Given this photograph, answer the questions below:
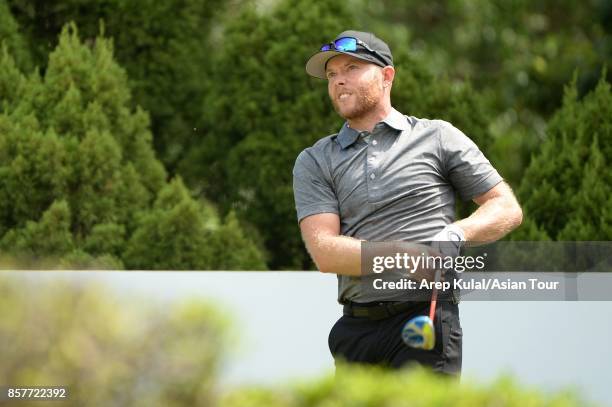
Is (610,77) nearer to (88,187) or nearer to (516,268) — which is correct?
(516,268)

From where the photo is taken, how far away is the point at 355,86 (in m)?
3.51

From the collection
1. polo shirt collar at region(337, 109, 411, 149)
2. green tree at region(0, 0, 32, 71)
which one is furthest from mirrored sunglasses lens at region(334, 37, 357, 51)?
green tree at region(0, 0, 32, 71)

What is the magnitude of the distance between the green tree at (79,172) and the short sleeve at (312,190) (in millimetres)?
3744

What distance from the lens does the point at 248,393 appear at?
1.78m

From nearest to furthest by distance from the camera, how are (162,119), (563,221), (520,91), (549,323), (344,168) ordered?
(344,168)
(549,323)
(563,221)
(162,119)
(520,91)

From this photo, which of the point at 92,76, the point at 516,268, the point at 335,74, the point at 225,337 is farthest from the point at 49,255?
the point at 225,337

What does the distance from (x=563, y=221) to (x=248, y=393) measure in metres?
5.87

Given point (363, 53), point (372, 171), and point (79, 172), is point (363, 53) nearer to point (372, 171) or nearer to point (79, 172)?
point (372, 171)

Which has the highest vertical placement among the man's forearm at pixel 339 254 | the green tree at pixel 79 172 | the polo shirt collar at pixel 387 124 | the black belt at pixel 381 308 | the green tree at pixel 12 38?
the green tree at pixel 12 38

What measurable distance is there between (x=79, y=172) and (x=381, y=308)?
4399mm

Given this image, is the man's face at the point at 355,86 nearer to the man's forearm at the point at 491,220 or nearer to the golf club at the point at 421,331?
the man's forearm at the point at 491,220

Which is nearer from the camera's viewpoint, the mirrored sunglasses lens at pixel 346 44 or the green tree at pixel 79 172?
the mirrored sunglasses lens at pixel 346 44

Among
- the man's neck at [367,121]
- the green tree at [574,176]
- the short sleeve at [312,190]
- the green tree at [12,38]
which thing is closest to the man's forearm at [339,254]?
the short sleeve at [312,190]

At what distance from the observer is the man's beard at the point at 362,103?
351cm
